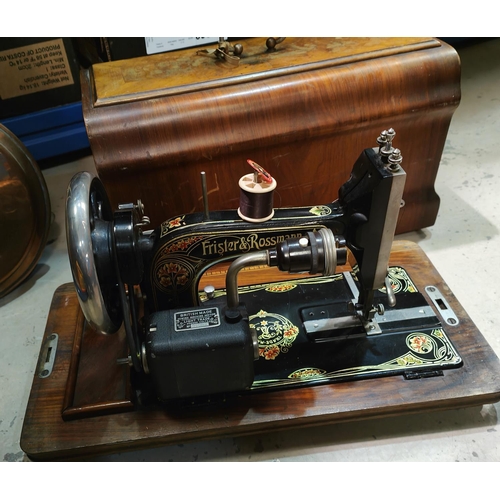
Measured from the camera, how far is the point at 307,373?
1352 mm

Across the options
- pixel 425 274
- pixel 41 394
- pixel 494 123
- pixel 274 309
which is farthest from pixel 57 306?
pixel 494 123

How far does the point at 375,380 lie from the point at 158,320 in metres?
0.61

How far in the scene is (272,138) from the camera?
1665mm

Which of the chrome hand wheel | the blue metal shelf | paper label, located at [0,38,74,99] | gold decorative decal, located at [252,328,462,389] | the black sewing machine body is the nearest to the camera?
the chrome hand wheel

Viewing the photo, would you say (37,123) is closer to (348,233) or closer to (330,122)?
(330,122)

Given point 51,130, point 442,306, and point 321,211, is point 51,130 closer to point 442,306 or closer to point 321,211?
point 321,211

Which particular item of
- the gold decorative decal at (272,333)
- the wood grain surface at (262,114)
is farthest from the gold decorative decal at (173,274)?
the wood grain surface at (262,114)

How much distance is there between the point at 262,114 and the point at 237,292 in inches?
26.0

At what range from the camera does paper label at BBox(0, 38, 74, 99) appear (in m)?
2.33

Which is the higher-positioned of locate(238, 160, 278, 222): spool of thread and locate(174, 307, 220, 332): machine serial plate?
locate(238, 160, 278, 222): spool of thread

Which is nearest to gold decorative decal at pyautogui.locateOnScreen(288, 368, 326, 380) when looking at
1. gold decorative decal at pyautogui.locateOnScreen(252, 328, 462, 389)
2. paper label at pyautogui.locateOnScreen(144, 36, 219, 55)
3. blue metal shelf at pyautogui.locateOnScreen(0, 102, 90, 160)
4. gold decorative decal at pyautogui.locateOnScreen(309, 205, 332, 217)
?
gold decorative decal at pyautogui.locateOnScreen(252, 328, 462, 389)

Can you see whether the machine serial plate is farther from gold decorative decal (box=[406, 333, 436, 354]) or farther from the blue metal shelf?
the blue metal shelf

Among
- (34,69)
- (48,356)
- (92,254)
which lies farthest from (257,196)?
(34,69)

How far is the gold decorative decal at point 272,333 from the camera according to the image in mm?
1404
